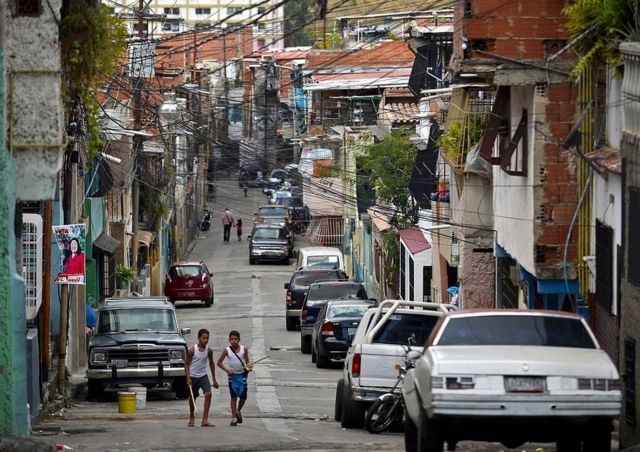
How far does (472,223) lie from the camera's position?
1174 inches

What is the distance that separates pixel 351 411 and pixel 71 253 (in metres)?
7.13

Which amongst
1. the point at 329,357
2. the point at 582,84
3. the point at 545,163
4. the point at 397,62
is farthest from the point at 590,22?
the point at 397,62

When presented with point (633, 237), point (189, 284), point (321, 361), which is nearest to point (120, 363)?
point (321, 361)

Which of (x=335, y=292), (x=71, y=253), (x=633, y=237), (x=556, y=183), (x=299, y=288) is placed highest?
(x=556, y=183)

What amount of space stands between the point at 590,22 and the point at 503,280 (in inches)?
422

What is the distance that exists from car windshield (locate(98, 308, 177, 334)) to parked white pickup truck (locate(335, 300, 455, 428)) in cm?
853

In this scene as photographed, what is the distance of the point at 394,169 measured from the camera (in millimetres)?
43875

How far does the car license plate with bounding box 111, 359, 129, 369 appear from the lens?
25734 millimetres

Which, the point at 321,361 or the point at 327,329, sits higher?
the point at 327,329

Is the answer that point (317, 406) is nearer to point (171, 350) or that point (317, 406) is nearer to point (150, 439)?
point (171, 350)

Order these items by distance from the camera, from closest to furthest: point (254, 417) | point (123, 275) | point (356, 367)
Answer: point (356, 367)
point (254, 417)
point (123, 275)

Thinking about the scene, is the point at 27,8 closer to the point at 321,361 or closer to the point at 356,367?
the point at 356,367

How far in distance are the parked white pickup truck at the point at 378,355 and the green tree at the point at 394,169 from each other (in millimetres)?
23898

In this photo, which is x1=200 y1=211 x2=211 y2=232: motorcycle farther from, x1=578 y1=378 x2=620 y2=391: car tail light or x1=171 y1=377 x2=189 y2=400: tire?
x1=578 y1=378 x2=620 y2=391: car tail light
